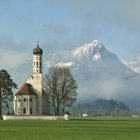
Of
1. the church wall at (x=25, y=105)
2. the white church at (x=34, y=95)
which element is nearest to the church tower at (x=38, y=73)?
the white church at (x=34, y=95)

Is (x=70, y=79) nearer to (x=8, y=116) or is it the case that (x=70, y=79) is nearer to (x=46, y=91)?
(x=46, y=91)

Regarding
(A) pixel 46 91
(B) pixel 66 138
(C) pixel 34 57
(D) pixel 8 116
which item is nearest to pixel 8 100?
(D) pixel 8 116

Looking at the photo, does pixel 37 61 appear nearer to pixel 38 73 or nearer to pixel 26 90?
pixel 38 73

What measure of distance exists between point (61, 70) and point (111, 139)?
96.8 m

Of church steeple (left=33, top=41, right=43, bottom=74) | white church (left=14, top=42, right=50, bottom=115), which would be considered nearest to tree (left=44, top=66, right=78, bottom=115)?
white church (left=14, top=42, right=50, bottom=115)

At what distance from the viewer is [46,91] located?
14450cm

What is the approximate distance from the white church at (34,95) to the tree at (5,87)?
49.5 ft

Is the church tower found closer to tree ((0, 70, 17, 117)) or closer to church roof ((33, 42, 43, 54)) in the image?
church roof ((33, 42, 43, 54))

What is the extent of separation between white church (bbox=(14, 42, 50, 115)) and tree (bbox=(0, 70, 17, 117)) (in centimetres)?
1510

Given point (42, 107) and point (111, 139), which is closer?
point (111, 139)

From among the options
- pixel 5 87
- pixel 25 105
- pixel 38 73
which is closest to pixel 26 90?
pixel 25 105

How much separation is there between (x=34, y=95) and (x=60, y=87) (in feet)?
37.2

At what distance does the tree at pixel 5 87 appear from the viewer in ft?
423

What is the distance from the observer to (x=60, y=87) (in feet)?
461
